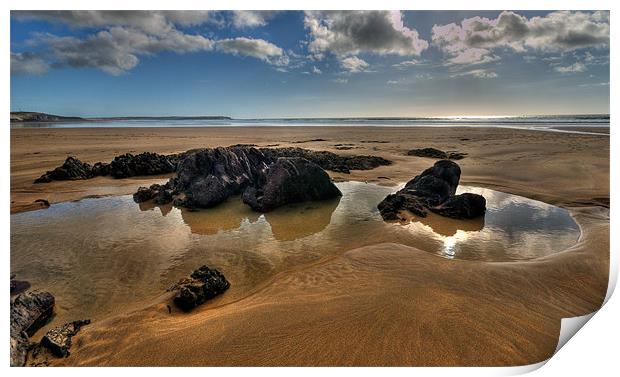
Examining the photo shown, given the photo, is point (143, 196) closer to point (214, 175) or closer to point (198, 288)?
point (214, 175)

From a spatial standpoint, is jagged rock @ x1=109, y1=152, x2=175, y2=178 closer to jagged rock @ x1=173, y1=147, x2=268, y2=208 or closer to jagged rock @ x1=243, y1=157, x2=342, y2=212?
jagged rock @ x1=173, y1=147, x2=268, y2=208

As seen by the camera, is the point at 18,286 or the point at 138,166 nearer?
the point at 18,286

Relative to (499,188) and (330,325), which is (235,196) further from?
(499,188)

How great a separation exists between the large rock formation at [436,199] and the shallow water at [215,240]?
0.37 meters

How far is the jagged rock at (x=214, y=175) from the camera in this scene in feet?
32.2

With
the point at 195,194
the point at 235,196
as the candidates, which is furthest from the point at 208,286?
the point at 235,196

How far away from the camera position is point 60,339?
3.71 m

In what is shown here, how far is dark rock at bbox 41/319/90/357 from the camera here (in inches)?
141

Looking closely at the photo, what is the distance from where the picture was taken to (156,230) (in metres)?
7.76

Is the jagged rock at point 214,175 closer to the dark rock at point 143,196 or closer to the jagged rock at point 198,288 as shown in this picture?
the dark rock at point 143,196

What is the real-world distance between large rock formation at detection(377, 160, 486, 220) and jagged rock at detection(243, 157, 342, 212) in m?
2.11

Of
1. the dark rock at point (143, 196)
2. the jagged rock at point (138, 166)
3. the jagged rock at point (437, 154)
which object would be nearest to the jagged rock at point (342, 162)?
the jagged rock at point (437, 154)

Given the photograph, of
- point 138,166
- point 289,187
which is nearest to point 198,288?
point 289,187

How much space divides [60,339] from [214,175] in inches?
282
